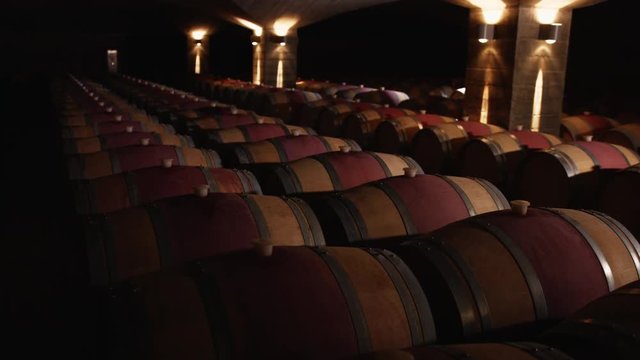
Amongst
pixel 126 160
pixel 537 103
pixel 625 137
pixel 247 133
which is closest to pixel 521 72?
pixel 537 103

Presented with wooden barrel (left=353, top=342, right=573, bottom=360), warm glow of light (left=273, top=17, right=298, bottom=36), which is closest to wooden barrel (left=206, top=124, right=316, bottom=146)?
wooden barrel (left=353, top=342, right=573, bottom=360)

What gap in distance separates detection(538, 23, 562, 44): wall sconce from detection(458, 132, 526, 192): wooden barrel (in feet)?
11.2

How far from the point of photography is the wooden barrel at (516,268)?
7.58 ft

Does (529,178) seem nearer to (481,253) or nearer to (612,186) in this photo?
(612,186)

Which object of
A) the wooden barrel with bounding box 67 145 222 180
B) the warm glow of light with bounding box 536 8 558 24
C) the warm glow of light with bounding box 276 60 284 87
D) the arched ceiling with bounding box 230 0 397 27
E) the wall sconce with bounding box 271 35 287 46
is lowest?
the wooden barrel with bounding box 67 145 222 180

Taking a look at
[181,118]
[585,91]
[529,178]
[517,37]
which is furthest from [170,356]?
[585,91]

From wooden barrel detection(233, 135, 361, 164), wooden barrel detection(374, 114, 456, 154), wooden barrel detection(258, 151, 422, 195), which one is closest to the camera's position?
wooden barrel detection(258, 151, 422, 195)

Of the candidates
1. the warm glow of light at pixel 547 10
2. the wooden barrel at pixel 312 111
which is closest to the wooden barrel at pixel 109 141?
the wooden barrel at pixel 312 111

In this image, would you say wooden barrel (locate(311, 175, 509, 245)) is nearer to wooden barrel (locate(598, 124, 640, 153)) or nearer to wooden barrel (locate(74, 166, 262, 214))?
wooden barrel (locate(74, 166, 262, 214))

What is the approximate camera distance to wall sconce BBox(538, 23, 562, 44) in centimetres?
827

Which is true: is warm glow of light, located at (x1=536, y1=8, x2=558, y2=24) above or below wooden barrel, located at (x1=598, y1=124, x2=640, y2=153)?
above

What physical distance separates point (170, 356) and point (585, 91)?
16899 mm

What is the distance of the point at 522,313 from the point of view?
92.2 inches

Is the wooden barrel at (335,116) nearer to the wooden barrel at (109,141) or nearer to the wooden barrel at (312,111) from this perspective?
the wooden barrel at (312,111)
